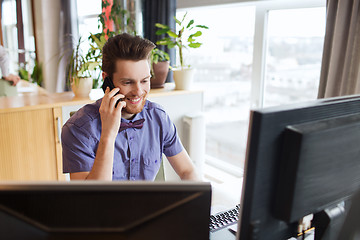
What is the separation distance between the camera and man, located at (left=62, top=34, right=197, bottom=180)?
4.51ft

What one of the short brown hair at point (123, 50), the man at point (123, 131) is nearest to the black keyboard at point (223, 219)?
the man at point (123, 131)

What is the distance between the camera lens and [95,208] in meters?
0.62

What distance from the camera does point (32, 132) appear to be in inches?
88.7

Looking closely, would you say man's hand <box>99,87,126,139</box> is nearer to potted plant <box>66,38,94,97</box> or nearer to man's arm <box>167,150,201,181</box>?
man's arm <box>167,150,201,181</box>

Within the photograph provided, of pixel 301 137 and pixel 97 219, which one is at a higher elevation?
pixel 301 137

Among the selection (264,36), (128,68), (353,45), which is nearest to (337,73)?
(353,45)

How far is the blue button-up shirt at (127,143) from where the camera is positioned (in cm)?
139

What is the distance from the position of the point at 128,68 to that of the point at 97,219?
0.94m

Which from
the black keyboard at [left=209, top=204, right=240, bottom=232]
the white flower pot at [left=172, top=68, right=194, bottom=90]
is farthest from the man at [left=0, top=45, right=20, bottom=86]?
the black keyboard at [left=209, top=204, right=240, bottom=232]

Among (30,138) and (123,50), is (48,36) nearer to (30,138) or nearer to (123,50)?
(30,138)

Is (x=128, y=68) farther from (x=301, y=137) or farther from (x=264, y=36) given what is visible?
(x=264, y=36)

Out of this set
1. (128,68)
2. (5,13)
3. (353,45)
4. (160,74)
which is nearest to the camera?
(128,68)

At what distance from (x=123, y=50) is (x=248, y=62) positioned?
1.89 m

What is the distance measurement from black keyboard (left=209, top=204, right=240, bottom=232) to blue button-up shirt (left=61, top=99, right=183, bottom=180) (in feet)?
1.51
